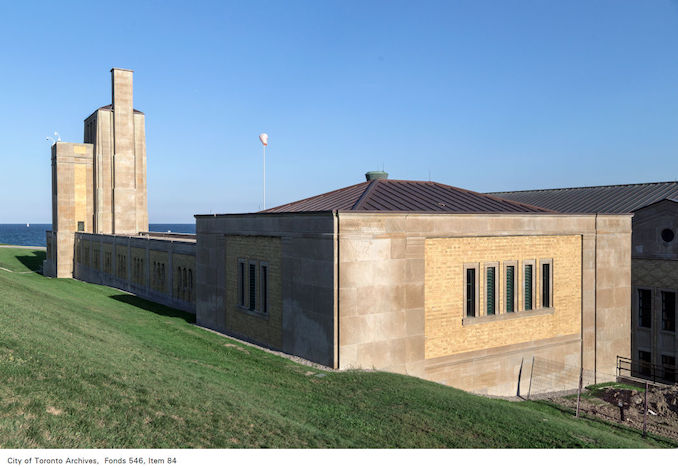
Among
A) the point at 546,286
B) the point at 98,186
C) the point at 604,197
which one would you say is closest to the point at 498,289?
the point at 546,286

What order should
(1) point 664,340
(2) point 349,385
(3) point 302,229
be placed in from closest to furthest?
(2) point 349,385 → (3) point 302,229 → (1) point 664,340

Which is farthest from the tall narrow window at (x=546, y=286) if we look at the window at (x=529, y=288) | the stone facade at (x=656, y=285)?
the stone facade at (x=656, y=285)

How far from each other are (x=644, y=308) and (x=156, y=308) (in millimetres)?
32133

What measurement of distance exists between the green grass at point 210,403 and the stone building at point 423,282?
1987mm

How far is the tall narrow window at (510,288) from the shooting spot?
24469mm

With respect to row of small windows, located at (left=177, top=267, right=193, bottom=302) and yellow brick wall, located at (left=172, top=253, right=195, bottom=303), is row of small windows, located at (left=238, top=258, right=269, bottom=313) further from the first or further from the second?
row of small windows, located at (left=177, top=267, right=193, bottom=302)

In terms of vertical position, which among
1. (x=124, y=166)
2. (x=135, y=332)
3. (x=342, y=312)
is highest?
(x=124, y=166)

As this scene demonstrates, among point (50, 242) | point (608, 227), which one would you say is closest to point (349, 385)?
point (608, 227)

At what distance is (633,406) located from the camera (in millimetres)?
23031

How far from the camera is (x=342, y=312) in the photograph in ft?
66.3

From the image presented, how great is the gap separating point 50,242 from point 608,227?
65153 mm

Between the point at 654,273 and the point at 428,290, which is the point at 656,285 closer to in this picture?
the point at 654,273

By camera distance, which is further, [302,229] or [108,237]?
[108,237]

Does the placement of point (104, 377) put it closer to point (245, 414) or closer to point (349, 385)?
point (245, 414)
